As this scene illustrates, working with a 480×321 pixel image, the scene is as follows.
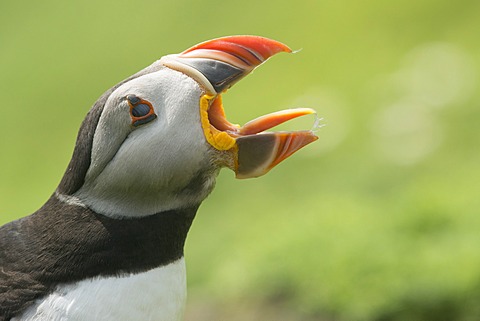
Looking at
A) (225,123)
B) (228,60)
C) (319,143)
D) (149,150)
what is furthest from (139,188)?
(319,143)

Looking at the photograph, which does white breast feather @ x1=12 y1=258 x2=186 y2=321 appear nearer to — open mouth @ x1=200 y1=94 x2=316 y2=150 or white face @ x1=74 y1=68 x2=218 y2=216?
white face @ x1=74 y1=68 x2=218 y2=216

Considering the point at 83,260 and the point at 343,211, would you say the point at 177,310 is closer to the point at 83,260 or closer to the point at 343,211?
the point at 83,260

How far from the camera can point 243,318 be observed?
431cm

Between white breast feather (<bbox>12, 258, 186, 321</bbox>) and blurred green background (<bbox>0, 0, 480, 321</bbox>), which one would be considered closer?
white breast feather (<bbox>12, 258, 186, 321</bbox>)

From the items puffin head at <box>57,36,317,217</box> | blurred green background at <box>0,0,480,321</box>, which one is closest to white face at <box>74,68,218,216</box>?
puffin head at <box>57,36,317,217</box>

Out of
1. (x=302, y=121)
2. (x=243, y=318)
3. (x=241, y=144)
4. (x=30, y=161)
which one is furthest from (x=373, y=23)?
(x=241, y=144)

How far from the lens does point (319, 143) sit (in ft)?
22.6

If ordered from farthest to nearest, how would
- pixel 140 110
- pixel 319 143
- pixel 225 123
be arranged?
pixel 319 143 < pixel 225 123 < pixel 140 110

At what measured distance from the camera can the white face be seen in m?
2.30

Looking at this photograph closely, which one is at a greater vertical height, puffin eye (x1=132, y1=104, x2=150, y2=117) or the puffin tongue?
puffin eye (x1=132, y1=104, x2=150, y2=117)

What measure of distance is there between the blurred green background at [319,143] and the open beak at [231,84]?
1730mm

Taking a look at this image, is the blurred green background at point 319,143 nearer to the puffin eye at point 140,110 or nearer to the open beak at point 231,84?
the open beak at point 231,84

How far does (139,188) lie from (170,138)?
5.6 inches

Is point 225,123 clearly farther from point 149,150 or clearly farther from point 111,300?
point 111,300
